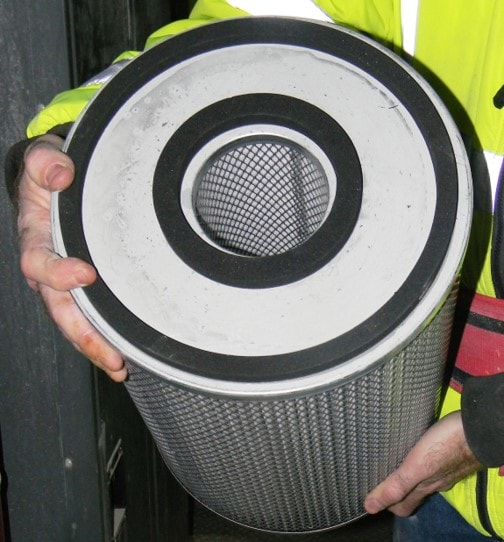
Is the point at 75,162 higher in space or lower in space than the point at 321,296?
higher

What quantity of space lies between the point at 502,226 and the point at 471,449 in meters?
0.27

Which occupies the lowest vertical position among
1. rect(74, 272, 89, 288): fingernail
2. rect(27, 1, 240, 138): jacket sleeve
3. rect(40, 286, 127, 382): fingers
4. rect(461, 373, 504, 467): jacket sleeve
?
rect(461, 373, 504, 467): jacket sleeve

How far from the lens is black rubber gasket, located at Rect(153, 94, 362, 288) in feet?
2.92

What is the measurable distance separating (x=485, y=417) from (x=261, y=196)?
1.17 ft

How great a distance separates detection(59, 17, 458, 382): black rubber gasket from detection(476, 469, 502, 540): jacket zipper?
507 mm

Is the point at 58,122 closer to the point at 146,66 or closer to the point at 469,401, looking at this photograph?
the point at 146,66

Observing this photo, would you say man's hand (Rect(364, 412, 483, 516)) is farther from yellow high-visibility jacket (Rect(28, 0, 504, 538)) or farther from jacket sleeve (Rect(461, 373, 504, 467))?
yellow high-visibility jacket (Rect(28, 0, 504, 538))

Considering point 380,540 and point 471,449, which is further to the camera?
point 380,540

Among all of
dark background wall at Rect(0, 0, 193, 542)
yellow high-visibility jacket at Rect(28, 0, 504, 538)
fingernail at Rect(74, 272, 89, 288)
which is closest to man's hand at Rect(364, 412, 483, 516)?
yellow high-visibility jacket at Rect(28, 0, 504, 538)

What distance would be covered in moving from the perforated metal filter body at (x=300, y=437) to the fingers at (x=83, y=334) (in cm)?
2

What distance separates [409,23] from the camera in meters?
1.16

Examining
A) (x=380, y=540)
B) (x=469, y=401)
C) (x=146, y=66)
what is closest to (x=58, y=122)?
(x=146, y=66)

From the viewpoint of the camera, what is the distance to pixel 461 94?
114 centimetres

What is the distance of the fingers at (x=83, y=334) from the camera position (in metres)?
0.95
